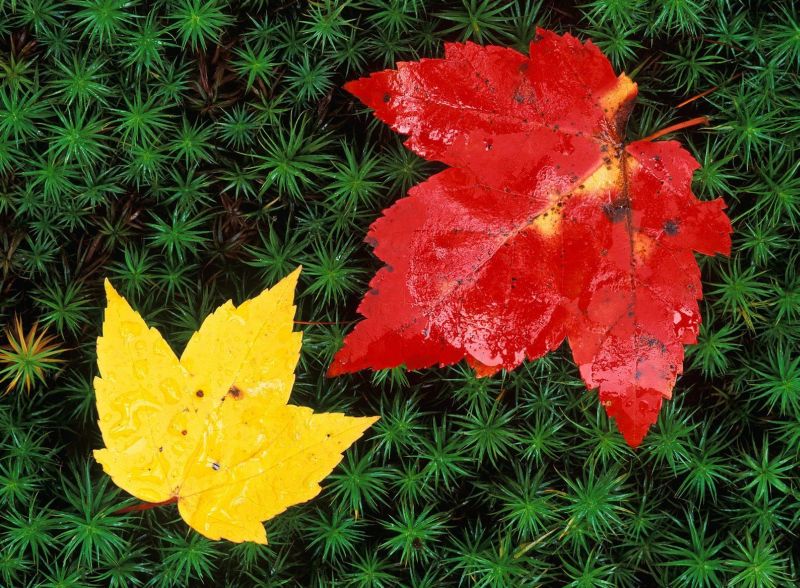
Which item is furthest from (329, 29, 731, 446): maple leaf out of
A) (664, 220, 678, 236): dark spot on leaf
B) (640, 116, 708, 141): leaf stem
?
(640, 116, 708, 141): leaf stem

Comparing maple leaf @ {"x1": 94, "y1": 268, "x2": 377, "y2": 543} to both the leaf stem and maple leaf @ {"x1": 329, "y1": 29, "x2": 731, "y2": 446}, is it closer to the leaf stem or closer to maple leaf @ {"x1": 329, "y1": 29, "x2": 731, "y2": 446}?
maple leaf @ {"x1": 329, "y1": 29, "x2": 731, "y2": 446}

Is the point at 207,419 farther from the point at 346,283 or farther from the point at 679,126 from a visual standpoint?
the point at 679,126

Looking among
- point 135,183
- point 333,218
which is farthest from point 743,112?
point 135,183

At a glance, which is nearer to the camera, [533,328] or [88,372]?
[533,328]

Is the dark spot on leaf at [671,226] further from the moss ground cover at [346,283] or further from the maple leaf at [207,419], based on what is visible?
the maple leaf at [207,419]

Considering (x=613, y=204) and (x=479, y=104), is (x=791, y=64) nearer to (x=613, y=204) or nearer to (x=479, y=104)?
(x=613, y=204)
